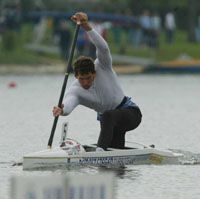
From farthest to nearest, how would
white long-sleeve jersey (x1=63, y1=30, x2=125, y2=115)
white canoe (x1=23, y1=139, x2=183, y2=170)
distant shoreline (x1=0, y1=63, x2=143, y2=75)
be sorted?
1. distant shoreline (x1=0, y1=63, x2=143, y2=75)
2. white long-sleeve jersey (x1=63, y1=30, x2=125, y2=115)
3. white canoe (x1=23, y1=139, x2=183, y2=170)

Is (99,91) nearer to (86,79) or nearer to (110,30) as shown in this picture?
(86,79)

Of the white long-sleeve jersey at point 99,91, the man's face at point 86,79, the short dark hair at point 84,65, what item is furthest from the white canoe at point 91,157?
the short dark hair at point 84,65

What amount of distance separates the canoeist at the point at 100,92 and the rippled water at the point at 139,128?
650mm

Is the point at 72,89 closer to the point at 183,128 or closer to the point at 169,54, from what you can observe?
the point at 183,128

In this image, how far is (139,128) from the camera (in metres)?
26.4

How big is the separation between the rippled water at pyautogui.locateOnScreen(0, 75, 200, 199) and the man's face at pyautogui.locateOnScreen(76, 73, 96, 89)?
1.15 meters

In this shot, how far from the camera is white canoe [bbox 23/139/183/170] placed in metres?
17.5

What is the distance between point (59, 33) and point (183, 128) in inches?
1108

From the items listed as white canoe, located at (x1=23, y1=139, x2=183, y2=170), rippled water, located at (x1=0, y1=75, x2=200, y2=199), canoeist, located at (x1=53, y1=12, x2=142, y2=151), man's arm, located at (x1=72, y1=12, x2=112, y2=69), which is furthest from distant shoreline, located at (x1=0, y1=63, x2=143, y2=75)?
man's arm, located at (x1=72, y1=12, x2=112, y2=69)

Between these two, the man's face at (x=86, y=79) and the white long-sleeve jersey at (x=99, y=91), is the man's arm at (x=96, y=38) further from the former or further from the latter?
the man's face at (x=86, y=79)

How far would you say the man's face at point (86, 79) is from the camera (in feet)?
57.9

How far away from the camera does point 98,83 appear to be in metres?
17.9

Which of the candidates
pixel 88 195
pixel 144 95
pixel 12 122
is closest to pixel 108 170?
pixel 88 195

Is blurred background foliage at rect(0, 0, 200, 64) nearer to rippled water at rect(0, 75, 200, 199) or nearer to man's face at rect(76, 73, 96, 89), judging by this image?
rippled water at rect(0, 75, 200, 199)
